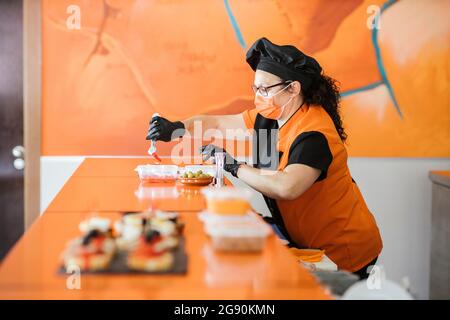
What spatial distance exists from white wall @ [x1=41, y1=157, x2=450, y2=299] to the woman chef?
132cm

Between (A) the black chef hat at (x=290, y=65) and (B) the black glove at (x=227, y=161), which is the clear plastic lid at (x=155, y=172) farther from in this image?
(A) the black chef hat at (x=290, y=65)

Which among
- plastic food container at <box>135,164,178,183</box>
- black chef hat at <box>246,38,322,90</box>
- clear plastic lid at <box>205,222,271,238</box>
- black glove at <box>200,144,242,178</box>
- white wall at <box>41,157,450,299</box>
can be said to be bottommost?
white wall at <box>41,157,450,299</box>

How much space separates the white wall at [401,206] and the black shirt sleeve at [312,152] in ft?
5.29

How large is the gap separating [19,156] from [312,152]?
2328mm

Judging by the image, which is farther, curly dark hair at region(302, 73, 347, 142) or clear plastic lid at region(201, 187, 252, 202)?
curly dark hair at region(302, 73, 347, 142)

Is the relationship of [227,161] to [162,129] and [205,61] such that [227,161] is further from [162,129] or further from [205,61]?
[205,61]

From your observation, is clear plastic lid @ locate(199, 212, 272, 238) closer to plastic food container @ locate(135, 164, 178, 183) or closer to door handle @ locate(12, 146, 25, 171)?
plastic food container @ locate(135, 164, 178, 183)

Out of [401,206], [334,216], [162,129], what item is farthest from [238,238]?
[401,206]

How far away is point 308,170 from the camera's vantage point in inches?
93.3

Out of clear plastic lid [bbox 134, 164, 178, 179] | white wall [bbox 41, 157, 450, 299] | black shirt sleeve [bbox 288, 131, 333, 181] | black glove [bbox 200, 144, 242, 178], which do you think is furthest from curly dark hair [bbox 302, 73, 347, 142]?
white wall [bbox 41, 157, 450, 299]

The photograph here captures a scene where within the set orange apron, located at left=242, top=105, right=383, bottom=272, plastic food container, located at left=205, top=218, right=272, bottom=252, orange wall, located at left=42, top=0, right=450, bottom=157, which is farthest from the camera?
orange wall, located at left=42, top=0, right=450, bottom=157

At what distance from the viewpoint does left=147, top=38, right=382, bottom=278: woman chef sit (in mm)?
2404

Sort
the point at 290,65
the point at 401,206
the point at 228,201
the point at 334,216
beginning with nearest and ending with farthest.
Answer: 1. the point at 228,201
2. the point at 334,216
3. the point at 290,65
4. the point at 401,206

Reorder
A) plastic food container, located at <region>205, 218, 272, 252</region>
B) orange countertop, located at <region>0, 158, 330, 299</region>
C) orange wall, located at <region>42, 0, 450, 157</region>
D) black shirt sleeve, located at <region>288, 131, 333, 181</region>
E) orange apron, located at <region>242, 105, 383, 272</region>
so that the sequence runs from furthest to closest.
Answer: orange wall, located at <region>42, 0, 450, 157</region>, orange apron, located at <region>242, 105, 383, 272</region>, black shirt sleeve, located at <region>288, 131, 333, 181</region>, plastic food container, located at <region>205, 218, 272, 252</region>, orange countertop, located at <region>0, 158, 330, 299</region>
